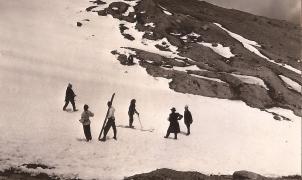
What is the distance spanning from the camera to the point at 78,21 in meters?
55.9

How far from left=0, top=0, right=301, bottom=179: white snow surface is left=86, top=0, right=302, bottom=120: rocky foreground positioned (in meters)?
2.00

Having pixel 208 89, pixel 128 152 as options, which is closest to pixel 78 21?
pixel 208 89

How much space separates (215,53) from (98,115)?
82.4 feet

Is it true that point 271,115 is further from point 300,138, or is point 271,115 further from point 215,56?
point 215,56

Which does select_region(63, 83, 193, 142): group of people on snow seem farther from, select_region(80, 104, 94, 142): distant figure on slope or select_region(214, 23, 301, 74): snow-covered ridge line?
select_region(214, 23, 301, 74): snow-covered ridge line

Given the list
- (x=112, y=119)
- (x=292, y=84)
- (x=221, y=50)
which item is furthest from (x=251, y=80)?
(x=112, y=119)

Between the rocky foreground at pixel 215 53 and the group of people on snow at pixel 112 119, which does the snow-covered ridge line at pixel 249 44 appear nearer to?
the rocky foreground at pixel 215 53

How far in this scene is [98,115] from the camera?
31.8 meters

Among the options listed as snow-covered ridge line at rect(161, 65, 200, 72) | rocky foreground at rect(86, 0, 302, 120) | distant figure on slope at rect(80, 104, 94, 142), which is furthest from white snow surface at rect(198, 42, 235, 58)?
distant figure on slope at rect(80, 104, 94, 142)

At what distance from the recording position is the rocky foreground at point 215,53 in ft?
147

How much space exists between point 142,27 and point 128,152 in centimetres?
3481

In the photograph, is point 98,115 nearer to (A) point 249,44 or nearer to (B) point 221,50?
(B) point 221,50

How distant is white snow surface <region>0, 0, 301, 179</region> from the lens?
21750 millimetres

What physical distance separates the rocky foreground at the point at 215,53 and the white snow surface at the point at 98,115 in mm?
1995
